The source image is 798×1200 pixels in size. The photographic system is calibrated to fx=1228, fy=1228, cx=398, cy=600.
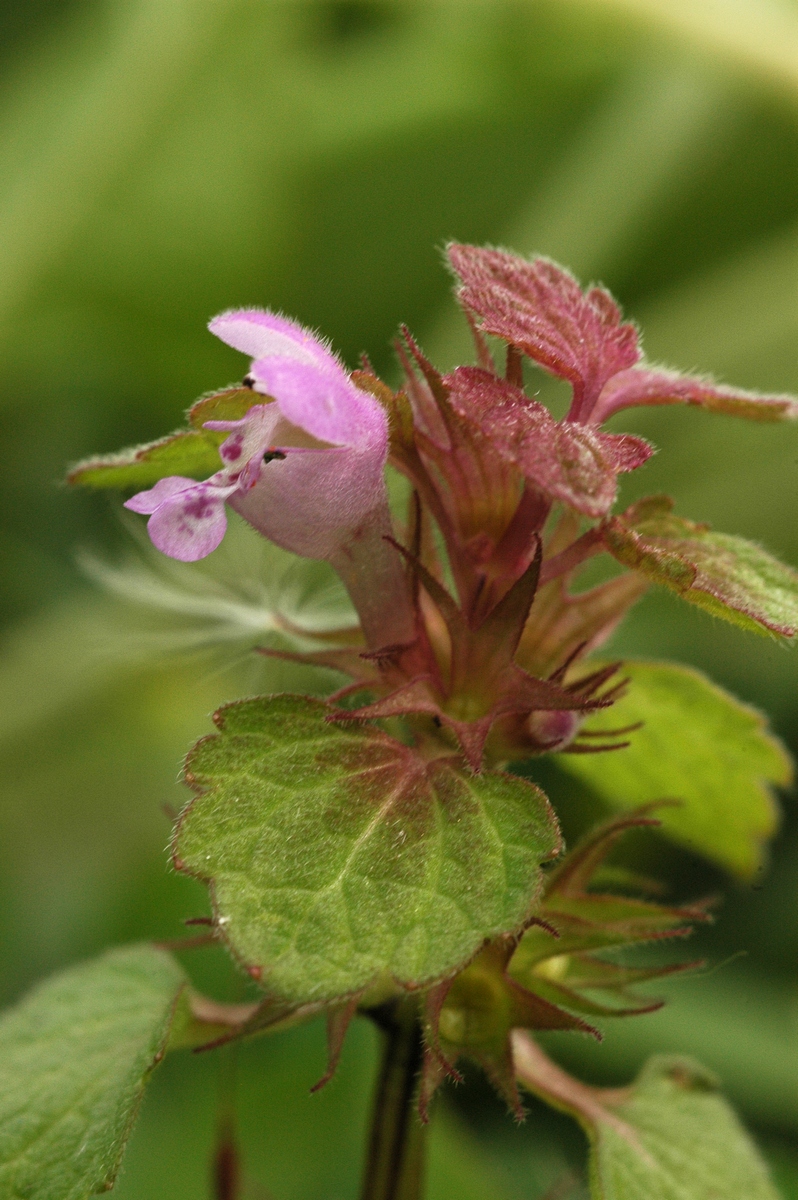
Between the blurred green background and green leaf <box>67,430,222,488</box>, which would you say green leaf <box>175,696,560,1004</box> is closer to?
Answer: green leaf <box>67,430,222,488</box>

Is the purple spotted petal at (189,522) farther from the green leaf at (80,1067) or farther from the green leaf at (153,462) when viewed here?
the green leaf at (80,1067)

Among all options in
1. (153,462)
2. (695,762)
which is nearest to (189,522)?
(153,462)

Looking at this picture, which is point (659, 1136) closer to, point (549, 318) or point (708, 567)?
point (708, 567)

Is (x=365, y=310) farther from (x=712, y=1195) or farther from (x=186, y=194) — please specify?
(x=712, y=1195)

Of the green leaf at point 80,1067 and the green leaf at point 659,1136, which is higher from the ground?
the green leaf at point 659,1136

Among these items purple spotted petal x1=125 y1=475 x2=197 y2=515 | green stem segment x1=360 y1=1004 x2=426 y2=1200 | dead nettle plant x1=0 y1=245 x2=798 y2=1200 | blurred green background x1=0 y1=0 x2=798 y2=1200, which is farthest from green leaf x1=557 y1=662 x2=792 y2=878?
blurred green background x1=0 y1=0 x2=798 y2=1200

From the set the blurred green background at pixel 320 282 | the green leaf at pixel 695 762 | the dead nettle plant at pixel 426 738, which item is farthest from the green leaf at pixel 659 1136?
the blurred green background at pixel 320 282

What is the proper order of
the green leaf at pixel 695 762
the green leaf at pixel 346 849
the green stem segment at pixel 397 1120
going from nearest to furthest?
1. the green leaf at pixel 346 849
2. the green stem segment at pixel 397 1120
3. the green leaf at pixel 695 762
